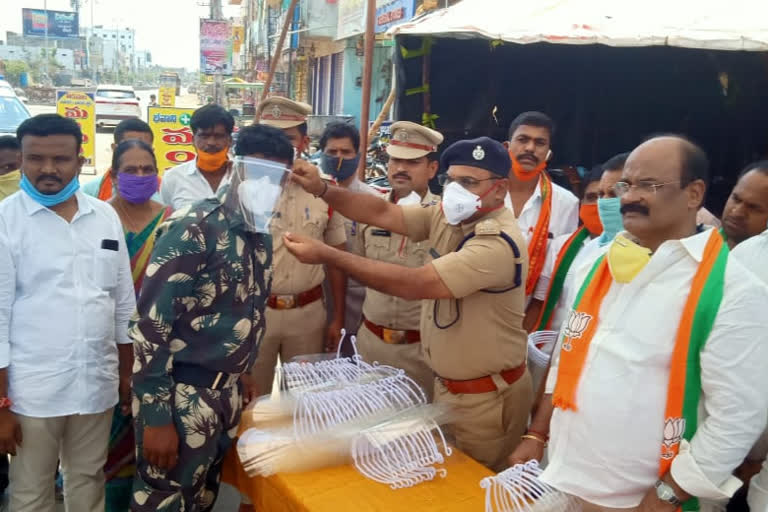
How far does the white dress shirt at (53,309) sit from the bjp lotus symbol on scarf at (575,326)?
183 cm

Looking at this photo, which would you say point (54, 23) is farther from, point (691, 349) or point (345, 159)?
point (691, 349)

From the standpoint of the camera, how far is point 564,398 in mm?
1776

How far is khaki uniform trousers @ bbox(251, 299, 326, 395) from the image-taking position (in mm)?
3479

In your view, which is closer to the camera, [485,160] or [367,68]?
[485,160]

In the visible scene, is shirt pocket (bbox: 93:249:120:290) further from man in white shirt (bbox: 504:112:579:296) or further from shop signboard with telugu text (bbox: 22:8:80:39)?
shop signboard with telugu text (bbox: 22:8:80:39)

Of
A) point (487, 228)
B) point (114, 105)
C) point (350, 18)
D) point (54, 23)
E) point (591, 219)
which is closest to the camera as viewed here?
point (487, 228)

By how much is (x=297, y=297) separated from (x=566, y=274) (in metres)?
1.47

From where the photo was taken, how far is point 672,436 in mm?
1606

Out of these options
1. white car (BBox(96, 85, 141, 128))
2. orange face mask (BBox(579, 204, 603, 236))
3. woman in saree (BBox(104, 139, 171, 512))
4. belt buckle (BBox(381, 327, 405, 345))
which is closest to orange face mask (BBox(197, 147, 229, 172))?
woman in saree (BBox(104, 139, 171, 512))

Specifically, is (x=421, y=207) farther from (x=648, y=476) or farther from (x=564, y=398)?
(x=648, y=476)

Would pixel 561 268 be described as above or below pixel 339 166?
below

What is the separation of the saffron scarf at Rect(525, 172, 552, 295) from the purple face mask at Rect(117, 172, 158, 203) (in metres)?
2.07

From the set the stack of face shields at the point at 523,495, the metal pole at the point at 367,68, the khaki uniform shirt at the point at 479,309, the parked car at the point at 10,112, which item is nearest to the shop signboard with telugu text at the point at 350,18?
the parked car at the point at 10,112

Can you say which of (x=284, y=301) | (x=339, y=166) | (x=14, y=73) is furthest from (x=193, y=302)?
(x=14, y=73)
